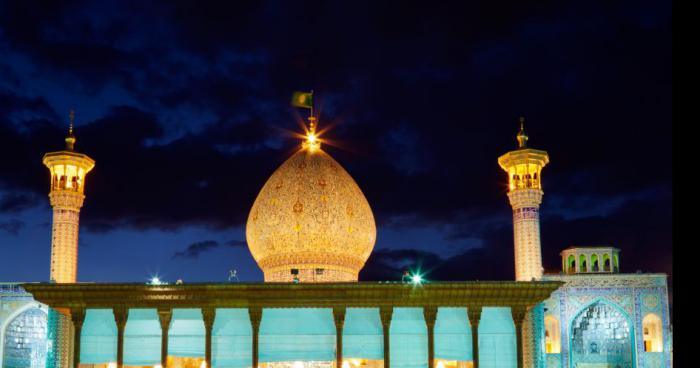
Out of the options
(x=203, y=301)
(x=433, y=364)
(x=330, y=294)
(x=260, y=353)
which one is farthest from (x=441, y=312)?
(x=203, y=301)

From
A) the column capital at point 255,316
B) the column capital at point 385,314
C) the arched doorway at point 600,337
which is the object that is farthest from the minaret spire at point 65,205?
the arched doorway at point 600,337

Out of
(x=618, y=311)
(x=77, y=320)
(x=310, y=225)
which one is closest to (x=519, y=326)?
(x=310, y=225)

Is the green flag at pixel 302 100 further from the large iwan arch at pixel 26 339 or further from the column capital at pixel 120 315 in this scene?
the large iwan arch at pixel 26 339

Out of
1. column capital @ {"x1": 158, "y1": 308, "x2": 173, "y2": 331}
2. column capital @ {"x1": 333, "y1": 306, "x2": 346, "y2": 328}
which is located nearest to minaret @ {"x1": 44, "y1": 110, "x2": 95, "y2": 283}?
column capital @ {"x1": 158, "y1": 308, "x2": 173, "y2": 331}

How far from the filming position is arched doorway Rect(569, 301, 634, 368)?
44125 millimetres

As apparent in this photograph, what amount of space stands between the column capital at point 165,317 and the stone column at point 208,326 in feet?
3.53

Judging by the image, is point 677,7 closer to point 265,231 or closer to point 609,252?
point 265,231

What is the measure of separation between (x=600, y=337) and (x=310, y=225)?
21836mm

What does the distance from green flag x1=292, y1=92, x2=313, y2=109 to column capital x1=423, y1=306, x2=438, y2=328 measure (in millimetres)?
10391

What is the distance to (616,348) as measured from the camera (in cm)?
4431

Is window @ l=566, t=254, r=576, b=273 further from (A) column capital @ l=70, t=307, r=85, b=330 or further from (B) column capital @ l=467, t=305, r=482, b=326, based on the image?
(A) column capital @ l=70, t=307, r=85, b=330

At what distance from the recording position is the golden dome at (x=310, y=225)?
30547 mm

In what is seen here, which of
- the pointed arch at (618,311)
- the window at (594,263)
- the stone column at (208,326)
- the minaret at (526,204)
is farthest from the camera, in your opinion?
the window at (594,263)

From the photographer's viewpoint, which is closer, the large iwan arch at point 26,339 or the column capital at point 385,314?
the column capital at point 385,314
